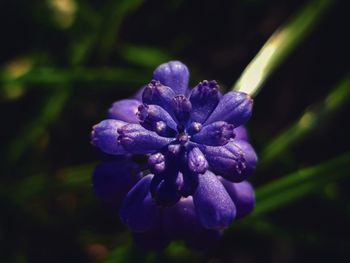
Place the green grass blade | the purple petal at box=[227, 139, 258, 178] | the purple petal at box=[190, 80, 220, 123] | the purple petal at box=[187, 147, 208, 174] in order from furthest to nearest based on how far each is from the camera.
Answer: the green grass blade → the purple petal at box=[227, 139, 258, 178] → the purple petal at box=[190, 80, 220, 123] → the purple petal at box=[187, 147, 208, 174]

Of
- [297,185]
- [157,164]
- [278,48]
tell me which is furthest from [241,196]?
[278,48]

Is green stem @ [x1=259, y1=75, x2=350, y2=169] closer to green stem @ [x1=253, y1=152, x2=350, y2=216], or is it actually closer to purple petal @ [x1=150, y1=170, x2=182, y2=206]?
green stem @ [x1=253, y1=152, x2=350, y2=216]

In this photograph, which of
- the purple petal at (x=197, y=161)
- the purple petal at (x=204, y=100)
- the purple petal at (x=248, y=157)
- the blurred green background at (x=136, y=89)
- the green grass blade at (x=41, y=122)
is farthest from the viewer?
the green grass blade at (x=41, y=122)

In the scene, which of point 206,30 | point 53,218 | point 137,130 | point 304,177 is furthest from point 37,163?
point 137,130

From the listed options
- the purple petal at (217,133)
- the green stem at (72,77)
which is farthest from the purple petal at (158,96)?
the green stem at (72,77)

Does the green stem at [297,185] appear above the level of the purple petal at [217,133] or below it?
A: below

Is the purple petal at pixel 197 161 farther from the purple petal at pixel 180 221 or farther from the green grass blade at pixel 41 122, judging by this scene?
the green grass blade at pixel 41 122

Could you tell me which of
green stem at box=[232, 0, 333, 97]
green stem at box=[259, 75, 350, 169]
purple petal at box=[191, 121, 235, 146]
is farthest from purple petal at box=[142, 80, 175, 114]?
green stem at box=[259, 75, 350, 169]
